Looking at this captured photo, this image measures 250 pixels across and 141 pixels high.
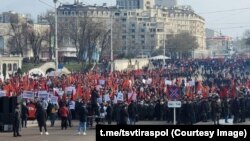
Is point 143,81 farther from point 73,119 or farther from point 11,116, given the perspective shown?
point 11,116

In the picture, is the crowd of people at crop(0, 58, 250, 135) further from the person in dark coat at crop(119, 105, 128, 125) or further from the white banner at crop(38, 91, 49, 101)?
the white banner at crop(38, 91, 49, 101)

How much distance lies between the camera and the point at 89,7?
563 feet

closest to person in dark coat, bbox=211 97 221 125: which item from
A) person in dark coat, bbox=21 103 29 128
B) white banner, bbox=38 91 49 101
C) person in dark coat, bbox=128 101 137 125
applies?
person in dark coat, bbox=128 101 137 125

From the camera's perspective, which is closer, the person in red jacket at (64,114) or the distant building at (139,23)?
the person in red jacket at (64,114)

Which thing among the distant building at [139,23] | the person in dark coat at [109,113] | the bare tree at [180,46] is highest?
the distant building at [139,23]

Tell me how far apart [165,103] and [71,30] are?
81.8 m

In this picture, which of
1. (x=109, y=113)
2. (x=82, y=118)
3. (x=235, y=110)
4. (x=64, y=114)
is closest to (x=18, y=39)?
(x=109, y=113)

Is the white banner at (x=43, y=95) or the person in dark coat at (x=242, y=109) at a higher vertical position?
the white banner at (x=43, y=95)

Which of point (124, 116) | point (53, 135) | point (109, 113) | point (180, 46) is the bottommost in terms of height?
point (53, 135)

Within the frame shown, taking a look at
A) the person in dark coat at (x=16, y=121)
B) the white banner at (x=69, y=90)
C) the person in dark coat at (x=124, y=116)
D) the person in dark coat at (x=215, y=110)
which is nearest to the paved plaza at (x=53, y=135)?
the person in dark coat at (x=16, y=121)

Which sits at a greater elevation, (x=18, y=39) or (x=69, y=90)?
(x=18, y=39)

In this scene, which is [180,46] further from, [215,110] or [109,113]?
[215,110]

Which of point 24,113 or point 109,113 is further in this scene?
point 109,113

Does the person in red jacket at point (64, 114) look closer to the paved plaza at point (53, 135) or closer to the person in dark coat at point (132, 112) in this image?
the paved plaza at point (53, 135)
